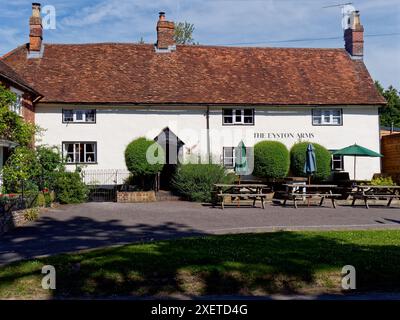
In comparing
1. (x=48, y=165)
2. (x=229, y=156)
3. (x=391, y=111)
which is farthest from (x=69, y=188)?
(x=391, y=111)

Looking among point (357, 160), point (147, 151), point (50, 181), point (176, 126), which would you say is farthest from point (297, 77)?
point (50, 181)

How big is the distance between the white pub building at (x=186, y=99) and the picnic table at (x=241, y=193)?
5761 millimetres

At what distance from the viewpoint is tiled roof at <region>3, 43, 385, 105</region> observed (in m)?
27.5

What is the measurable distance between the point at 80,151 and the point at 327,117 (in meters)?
14.4

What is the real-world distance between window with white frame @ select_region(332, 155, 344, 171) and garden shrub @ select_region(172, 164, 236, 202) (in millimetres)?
8827

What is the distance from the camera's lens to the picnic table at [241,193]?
19625 millimetres

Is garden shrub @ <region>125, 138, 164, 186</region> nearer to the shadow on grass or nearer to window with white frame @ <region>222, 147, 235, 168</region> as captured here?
window with white frame @ <region>222, 147, 235, 168</region>

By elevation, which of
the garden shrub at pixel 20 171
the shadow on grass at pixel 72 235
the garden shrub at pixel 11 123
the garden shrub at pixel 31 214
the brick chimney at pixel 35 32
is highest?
the brick chimney at pixel 35 32

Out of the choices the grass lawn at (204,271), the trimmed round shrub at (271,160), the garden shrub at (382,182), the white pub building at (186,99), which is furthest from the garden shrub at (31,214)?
the garden shrub at (382,182)

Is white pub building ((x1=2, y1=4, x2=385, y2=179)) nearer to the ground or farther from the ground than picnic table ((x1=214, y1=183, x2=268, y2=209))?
farther from the ground

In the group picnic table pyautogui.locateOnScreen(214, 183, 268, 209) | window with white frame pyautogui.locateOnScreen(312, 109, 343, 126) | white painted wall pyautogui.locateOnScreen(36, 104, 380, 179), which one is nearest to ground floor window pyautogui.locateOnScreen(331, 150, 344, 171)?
white painted wall pyautogui.locateOnScreen(36, 104, 380, 179)

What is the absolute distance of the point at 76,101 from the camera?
1041 inches

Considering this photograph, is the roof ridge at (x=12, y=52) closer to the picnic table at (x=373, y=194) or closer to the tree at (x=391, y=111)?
the picnic table at (x=373, y=194)
